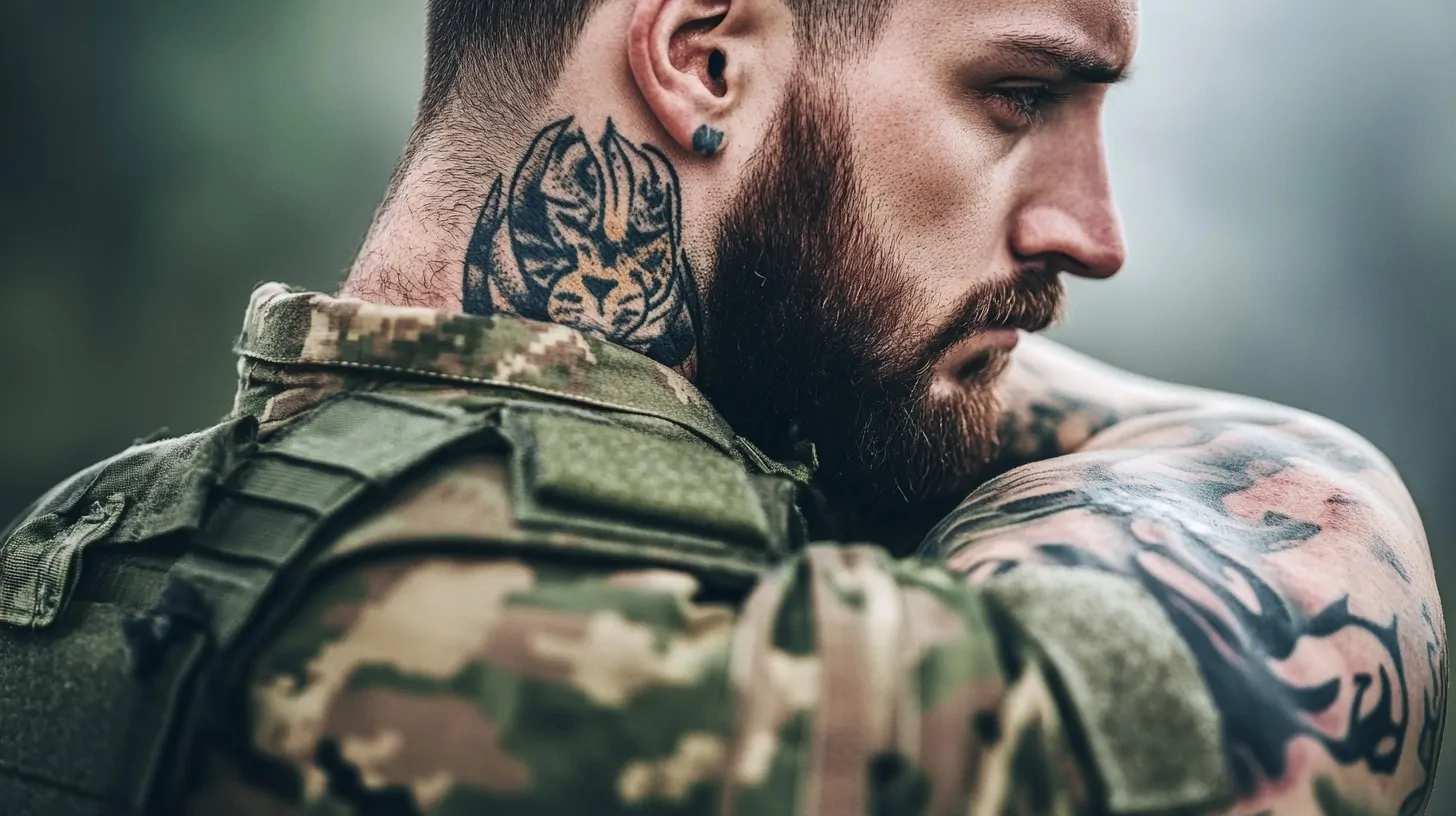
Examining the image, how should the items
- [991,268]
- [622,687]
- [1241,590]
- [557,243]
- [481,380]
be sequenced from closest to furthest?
[622,687] < [1241,590] < [481,380] < [557,243] < [991,268]

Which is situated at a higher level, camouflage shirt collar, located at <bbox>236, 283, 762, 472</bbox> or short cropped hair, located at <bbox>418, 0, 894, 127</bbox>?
short cropped hair, located at <bbox>418, 0, 894, 127</bbox>

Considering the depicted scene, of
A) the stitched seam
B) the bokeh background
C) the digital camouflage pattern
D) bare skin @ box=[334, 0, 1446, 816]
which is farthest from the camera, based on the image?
the bokeh background

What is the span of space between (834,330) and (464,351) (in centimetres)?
45

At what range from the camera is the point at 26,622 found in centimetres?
97

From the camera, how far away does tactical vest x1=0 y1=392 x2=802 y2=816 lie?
823mm

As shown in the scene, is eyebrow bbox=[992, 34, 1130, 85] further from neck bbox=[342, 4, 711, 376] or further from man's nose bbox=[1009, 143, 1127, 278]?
neck bbox=[342, 4, 711, 376]

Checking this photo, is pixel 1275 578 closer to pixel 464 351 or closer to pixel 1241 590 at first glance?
pixel 1241 590

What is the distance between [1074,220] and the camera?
4.46 ft

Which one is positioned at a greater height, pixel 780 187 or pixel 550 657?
pixel 780 187

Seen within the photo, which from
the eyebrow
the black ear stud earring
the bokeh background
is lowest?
the bokeh background

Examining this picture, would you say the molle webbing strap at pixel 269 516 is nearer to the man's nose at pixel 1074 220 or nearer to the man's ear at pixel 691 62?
the man's ear at pixel 691 62

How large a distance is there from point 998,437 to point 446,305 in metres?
0.84

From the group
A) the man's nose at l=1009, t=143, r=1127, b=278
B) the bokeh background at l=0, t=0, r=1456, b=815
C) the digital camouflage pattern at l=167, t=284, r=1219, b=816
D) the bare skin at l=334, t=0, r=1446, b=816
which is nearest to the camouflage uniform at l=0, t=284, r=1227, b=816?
the digital camouflage pattern at l=167, t=284, r=1219, b=816

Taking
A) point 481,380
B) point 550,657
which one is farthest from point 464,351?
point 550,657
